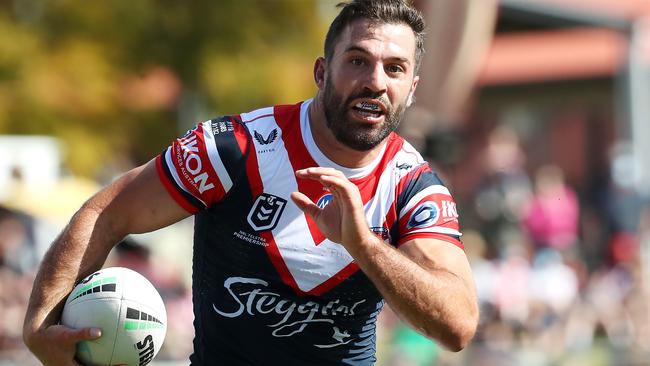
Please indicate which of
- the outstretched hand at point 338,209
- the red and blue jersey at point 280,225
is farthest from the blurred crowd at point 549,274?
the outstretched hand at point 338,209

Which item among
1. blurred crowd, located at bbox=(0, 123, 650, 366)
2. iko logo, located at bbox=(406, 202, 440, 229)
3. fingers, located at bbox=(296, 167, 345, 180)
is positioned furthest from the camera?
blurred crowd, located at bbox=(0, 123, 650, 366)

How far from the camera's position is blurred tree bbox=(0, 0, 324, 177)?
18078mm

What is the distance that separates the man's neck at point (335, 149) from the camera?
5328mm

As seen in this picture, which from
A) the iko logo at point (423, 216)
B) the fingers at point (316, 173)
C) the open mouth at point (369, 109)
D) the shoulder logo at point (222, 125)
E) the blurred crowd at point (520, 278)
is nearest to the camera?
the fingers at point (316, 173)

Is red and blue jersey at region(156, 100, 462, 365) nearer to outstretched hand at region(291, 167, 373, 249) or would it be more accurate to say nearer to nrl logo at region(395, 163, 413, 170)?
nrl logo at region(395, 163, 413, 170)

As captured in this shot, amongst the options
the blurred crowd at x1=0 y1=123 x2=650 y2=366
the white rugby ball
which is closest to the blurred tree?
the blurred crowd at x1=0 y1=123 x2=650 y2=366

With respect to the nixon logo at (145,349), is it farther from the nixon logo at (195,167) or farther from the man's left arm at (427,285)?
the man's left arm at (427,285)

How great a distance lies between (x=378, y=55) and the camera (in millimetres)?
5148

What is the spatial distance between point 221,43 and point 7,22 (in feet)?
10.4

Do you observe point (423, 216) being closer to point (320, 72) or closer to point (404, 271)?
point (404, 271)

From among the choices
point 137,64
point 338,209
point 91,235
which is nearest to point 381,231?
point 338,209

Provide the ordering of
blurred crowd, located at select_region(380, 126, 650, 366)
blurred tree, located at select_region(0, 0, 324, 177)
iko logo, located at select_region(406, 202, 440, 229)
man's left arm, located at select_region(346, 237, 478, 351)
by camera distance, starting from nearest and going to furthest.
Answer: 1. man's left arm, located at select_region(346, 237, 478, 351)
2. iko logo, located at select_region(406, 202, 440, 229)
3. blurred crowd, located at select_region(380, 126, 650, 366)
4. blurred tree, located at select_region(0, 0, 324, 177)

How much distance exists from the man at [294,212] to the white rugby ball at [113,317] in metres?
0.07

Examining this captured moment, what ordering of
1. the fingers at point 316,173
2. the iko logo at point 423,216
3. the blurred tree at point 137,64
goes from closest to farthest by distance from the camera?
the fingers at point 316,173, the iko logo at point 423,216, the blurred tree at point 137,64
